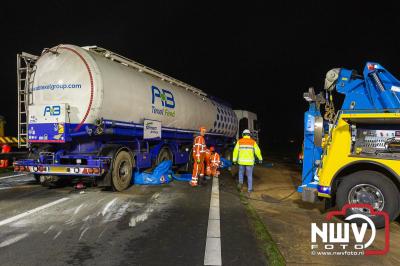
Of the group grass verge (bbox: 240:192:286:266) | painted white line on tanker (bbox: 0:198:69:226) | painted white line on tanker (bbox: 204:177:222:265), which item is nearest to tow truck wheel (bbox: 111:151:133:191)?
painted white line on tanker (bbox: 0:198:69:226)

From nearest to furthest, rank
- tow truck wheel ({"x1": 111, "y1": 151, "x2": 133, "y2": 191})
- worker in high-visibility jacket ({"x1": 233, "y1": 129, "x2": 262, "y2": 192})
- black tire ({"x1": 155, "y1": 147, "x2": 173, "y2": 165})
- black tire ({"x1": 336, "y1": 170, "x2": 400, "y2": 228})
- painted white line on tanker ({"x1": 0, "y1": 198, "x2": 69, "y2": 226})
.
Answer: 1. black tire ({"x1": 336, "y1": 170, "x2": 400, "y2": 228})
2. painted white line on tanker ({"x1": 0, "y1": 198, "x2": 69, "y2": 226})
3. tow truck wheel ({"x1": 111, "y1": 151, "x2": 133, "y2": 191})
4. worker in high-visibility jacket ({"x1": 233, "y1": 129, "x2": 262, "y2": 192})
5. black tire ({"x1": 155, "y1": 147, "x2": 173, "y2": 165})

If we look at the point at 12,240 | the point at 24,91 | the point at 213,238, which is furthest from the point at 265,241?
the point at 24,91

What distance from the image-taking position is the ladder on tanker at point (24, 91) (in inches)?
384

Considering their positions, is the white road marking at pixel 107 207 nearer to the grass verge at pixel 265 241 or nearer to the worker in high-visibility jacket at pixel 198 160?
the grass verge at pixel 265 241

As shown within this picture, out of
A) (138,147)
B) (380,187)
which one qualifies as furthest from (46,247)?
(138,147)

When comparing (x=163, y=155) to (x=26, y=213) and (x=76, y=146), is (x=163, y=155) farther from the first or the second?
(x=26, y=213)

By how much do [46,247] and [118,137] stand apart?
17.9 feet

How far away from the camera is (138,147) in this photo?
36.1 feet

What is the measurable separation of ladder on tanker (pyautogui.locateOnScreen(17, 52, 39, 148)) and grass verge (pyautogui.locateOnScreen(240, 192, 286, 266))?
6097 millimetres

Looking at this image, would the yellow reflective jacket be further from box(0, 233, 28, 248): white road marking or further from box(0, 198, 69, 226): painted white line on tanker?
box(0, 233, 28, 248): white road marking

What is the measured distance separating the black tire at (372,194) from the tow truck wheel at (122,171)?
5.25m

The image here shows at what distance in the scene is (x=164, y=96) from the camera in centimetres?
1228

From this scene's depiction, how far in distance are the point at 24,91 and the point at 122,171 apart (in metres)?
3.16

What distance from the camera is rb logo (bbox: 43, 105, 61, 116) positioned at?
9.09 meters
